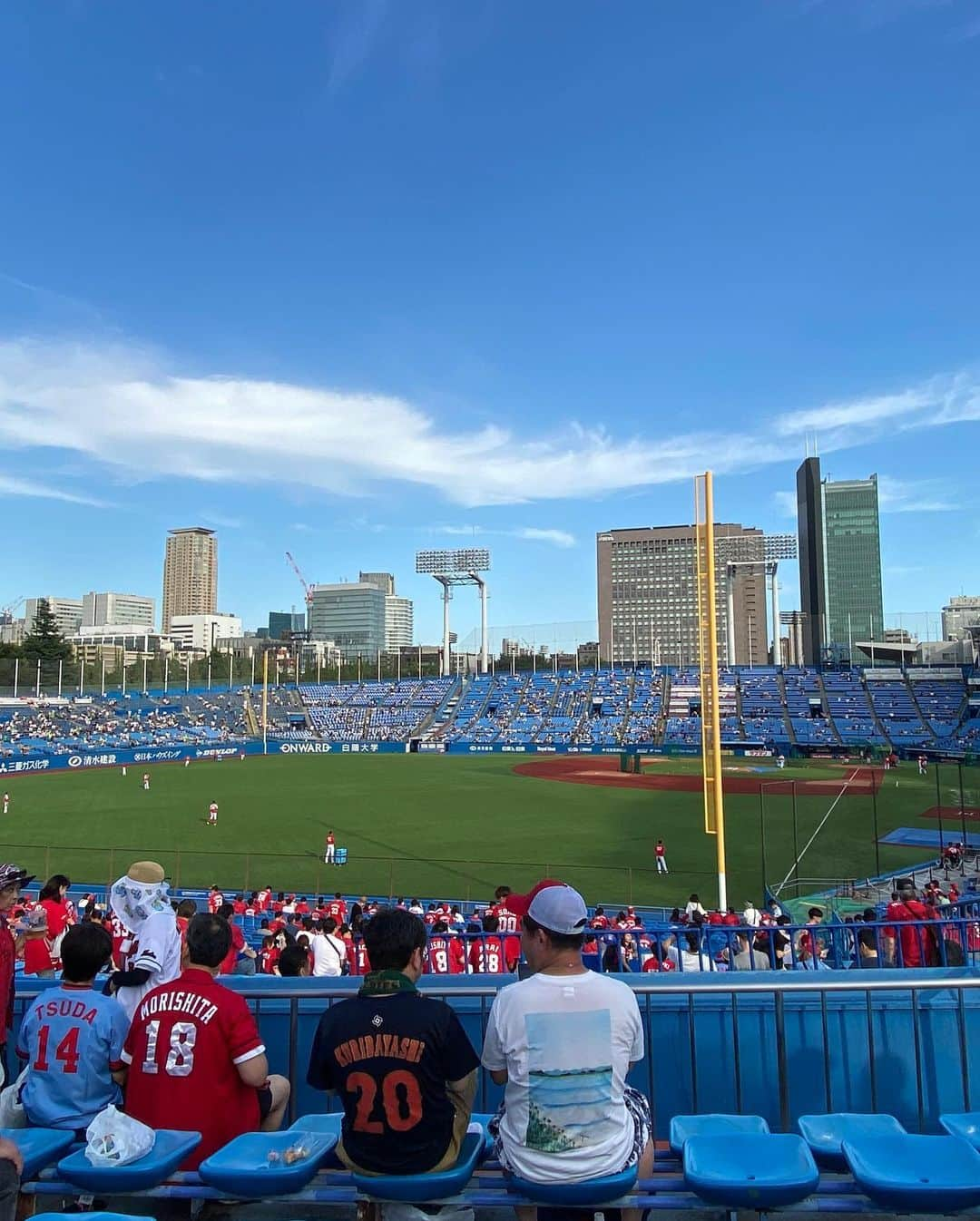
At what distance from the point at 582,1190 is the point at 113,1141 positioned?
5.92 ft

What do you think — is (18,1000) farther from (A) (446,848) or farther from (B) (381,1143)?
(A) (446,848)

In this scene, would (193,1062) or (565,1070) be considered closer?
(565,1070)

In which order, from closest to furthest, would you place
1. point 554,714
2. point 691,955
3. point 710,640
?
1. point 691,955
2. point 710,640
3. point 554,714

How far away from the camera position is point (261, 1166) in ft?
11.1

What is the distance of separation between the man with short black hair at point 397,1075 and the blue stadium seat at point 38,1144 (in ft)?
4.32

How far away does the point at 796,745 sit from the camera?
209 feet

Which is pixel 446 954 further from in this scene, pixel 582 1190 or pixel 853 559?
pixel 853 559

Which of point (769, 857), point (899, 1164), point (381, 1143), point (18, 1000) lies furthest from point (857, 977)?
point (769, 857)

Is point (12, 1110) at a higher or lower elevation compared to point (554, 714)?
higher

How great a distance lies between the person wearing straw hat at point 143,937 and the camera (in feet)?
15.6

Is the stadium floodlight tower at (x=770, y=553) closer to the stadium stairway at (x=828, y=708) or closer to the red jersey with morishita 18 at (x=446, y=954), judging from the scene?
the stadium stairway at (x=828, y=708)

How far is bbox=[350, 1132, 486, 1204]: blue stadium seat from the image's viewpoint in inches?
126

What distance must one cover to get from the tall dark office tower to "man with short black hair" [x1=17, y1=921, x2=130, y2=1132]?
545 feet

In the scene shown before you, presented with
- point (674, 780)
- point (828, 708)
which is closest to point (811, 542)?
point (828, 708)
